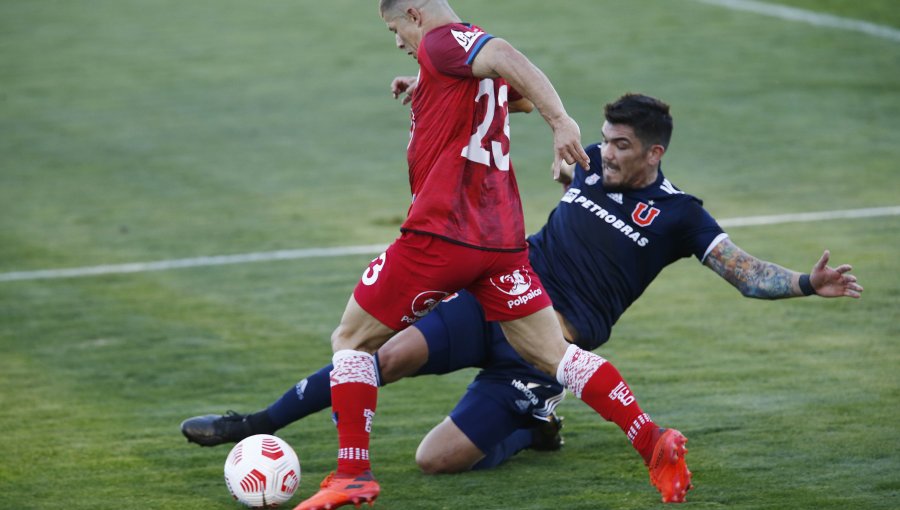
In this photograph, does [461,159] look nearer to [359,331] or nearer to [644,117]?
[359,331]

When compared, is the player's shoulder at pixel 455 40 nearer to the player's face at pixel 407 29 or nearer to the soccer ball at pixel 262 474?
the player's face at pixel 407 29

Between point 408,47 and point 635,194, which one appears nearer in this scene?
point 408,47

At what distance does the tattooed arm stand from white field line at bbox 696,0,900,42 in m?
12.6

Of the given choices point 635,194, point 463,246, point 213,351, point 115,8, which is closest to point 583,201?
point 635,194

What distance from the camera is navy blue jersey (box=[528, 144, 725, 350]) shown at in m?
6.27

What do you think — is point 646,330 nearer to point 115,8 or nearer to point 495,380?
point 495,380

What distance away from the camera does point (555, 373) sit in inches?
217

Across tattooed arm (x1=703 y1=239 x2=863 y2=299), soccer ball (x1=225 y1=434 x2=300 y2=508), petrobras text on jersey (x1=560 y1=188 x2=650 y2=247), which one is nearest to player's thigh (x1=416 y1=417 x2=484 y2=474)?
soccer ball (x1=225 y1=434 x2=300 y2=508)

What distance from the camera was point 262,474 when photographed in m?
5.59

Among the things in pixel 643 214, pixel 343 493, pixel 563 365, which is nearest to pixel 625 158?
pixel 643 214

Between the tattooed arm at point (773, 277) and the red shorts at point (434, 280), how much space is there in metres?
1.01

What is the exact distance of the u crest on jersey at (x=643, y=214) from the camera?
6301mm

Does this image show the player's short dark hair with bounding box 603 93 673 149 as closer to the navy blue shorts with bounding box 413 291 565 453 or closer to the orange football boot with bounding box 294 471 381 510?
the navy blue shorts with bounding box 413 291 565 453

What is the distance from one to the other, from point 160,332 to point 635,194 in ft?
12.2
